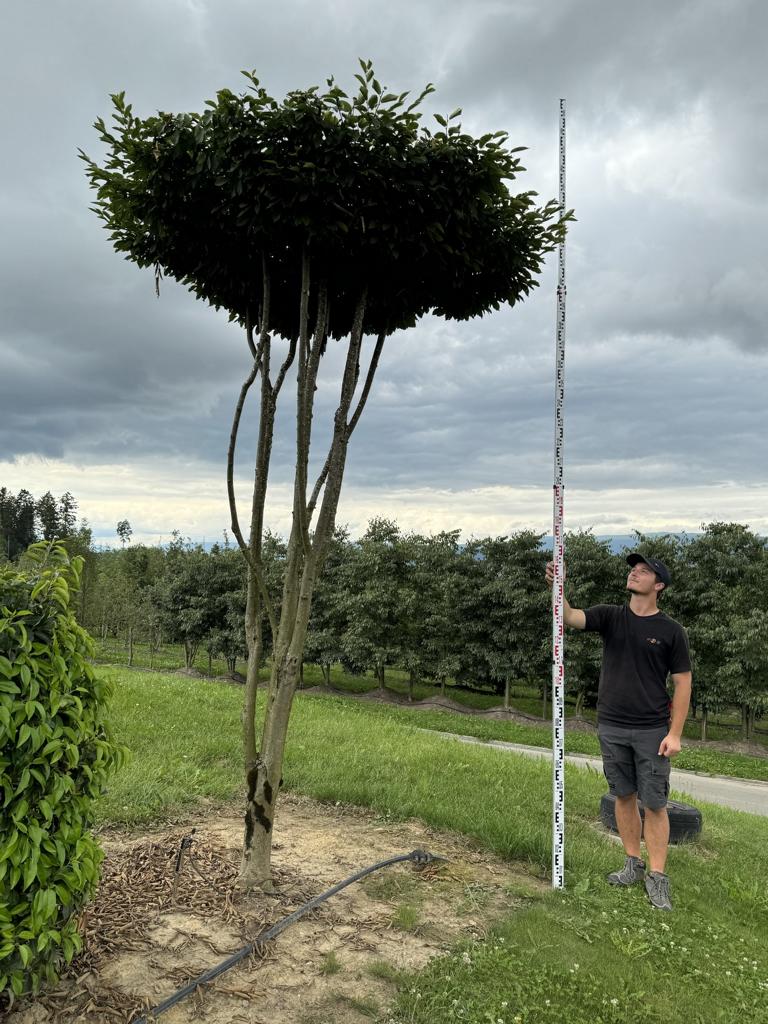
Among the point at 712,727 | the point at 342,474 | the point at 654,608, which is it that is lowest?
the point at 712,727

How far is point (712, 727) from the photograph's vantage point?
29297mm

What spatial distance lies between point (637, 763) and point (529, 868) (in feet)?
3.78

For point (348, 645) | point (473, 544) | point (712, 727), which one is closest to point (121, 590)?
point (348, 645)

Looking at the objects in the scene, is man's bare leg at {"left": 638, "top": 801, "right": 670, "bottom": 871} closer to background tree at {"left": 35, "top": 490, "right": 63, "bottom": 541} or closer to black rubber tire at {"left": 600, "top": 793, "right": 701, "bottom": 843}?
black rubber tire at {"left": 600, "top": 793, "right": 701, "bottom": 843}

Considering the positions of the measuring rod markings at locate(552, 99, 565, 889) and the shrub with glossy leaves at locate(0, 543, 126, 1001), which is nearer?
the shrub with glossy leaves at locate(0, 543, 126, 1001)

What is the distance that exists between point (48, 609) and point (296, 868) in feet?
9.25

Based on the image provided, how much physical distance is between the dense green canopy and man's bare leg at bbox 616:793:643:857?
3.98 metres

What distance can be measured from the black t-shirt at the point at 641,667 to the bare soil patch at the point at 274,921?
139 cm

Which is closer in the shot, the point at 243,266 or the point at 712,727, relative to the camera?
the point at 243,266

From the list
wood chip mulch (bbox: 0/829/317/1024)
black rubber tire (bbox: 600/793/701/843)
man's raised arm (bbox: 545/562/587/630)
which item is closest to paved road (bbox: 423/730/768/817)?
black rubber tire (bbox: 600/793/701/843)

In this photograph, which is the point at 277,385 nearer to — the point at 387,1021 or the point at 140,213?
the point at 140,213

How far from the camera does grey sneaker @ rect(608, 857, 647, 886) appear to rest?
4.85m

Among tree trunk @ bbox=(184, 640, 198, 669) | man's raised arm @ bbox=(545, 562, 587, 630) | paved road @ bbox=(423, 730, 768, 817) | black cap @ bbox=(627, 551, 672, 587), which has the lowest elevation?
tree trunk @ bbox=(184, 640, 198, 669)

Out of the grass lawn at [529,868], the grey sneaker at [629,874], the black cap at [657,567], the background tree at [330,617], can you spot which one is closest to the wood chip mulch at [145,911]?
the grass lawn at [529,868]
